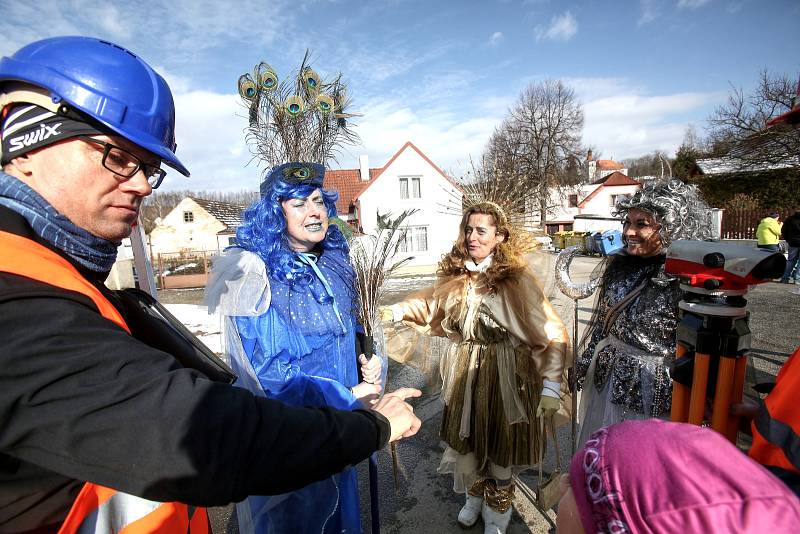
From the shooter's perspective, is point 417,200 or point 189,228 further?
point 189,228

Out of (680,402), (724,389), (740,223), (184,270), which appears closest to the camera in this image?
(724,389)

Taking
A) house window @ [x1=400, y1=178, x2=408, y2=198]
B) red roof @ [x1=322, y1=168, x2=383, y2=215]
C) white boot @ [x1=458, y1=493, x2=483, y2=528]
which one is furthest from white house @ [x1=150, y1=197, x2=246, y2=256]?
white boot @ [x1=458, y1=493, x2=483, y2=528]

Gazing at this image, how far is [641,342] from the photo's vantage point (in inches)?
89.8

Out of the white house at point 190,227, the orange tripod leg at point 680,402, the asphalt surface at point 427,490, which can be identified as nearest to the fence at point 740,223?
the asphalt surface at point 427,490

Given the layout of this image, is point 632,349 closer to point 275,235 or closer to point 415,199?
point 275,235

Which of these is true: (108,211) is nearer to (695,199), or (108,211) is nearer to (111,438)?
(111,438)

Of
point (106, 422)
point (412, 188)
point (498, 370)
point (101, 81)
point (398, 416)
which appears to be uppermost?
point (412, 188)

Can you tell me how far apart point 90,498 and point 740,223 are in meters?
25.3

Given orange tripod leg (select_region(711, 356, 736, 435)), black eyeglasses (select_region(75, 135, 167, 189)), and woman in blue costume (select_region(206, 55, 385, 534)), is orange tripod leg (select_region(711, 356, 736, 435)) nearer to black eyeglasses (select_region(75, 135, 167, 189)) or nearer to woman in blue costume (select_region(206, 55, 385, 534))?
woman in blue costume (select_region(206, 55, 385, 534))

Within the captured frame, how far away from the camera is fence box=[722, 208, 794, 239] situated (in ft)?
60.8

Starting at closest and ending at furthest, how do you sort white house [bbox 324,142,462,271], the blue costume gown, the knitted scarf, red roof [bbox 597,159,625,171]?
the knitted scarf < the blue costume gown < white house [bbox 324,142,462,271] < red roof [bbox 597,159,625,171]

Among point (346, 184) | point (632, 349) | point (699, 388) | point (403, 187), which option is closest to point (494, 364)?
point (632, 349)

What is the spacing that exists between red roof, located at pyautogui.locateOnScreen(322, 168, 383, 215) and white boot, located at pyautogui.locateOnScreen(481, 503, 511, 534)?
18860 mm

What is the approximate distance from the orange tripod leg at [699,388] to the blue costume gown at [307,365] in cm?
138
